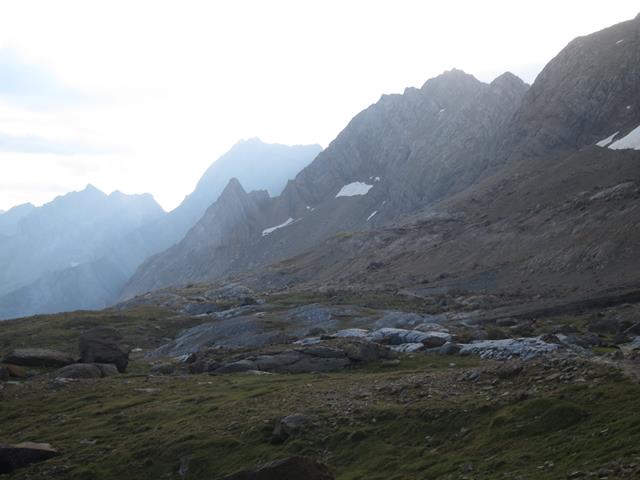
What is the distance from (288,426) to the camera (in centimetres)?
3139

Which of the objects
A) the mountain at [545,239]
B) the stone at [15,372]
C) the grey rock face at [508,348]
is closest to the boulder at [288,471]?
the grey rock face at [508,348]

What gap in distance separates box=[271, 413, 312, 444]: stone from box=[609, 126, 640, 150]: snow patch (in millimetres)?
167575

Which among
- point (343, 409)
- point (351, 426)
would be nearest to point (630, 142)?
point (343, 409)

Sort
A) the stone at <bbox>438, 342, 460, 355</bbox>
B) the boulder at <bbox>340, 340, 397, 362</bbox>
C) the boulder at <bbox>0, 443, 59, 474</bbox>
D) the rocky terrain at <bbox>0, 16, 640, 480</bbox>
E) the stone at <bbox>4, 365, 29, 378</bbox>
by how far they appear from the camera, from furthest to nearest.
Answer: the stone at <bbox>4, 365, 29, 378</bbox>
the stone at <bbox>438, 342, 460, 355</bbox>
the boulder at <bbox>340, 340, 397, 362</bbox>
the boulder at <bbox>0, 443, 59, 474</bbox>
the rocky terrain at <bbox>0, 16, 640, 480</bbox>

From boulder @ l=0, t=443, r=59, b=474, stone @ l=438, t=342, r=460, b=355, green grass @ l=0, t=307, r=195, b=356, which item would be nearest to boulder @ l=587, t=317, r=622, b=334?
stone @ l=438, t=342, r=460, b=355

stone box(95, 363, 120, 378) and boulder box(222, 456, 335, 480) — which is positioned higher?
boulder box(222, 456, 335, 480)

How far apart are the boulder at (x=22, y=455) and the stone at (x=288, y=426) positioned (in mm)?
12854

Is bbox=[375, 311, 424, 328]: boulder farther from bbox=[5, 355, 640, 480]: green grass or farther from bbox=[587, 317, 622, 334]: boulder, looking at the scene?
bbox=[5, 355, 640, 480]: green grass

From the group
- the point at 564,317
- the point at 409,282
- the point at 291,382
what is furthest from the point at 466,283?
the point at 291,382

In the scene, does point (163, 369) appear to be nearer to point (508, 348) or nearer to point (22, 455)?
point (22, 455)

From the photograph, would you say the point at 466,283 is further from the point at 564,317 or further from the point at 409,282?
the point at 564,317

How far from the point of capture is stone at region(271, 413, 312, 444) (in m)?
30.9

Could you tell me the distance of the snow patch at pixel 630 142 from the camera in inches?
6865

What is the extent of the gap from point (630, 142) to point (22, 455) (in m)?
181
